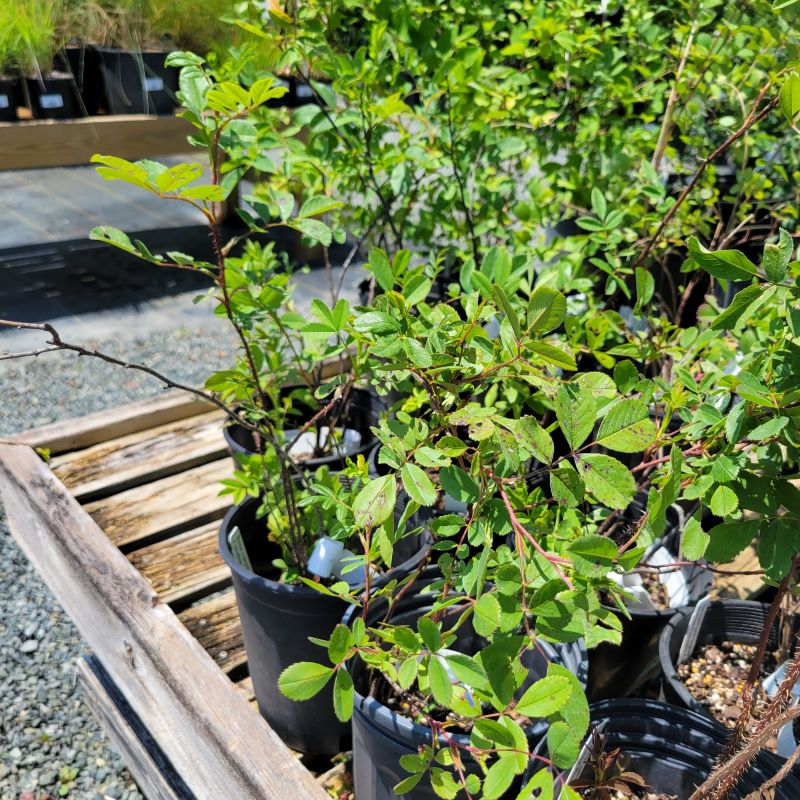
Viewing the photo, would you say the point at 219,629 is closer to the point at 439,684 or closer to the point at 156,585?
the point at 156,585

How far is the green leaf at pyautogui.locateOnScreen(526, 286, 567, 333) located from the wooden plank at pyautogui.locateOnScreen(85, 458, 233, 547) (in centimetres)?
136

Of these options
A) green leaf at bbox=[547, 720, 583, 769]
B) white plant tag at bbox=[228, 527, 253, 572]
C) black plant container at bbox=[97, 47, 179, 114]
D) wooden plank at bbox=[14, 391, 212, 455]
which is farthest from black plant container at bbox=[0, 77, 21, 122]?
green leaf at bbox=[547, 720, 583, 769]

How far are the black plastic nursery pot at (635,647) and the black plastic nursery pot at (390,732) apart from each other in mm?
298

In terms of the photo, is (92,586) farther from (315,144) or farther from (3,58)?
(3,58)

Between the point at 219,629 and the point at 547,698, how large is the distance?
3.81 feet

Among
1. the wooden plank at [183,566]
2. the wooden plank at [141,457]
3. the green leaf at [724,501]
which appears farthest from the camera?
the wooden plank at [141,457]

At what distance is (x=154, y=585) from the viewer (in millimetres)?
1726

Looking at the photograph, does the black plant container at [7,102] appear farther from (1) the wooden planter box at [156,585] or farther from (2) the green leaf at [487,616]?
(2) the green leaf at [487,616]

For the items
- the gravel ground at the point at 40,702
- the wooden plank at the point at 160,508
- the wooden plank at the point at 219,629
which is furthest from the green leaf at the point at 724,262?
the gravel ground at the point at 40,702

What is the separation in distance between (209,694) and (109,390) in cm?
199

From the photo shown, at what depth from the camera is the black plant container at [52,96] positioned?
3.62 m

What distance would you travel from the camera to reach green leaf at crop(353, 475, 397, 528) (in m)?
0.76

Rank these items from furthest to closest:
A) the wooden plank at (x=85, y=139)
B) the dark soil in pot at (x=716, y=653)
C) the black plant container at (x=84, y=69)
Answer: the black plant container at (x=84, y=69), the wooden plank at (x=85, y=139), the dark soil in pot at (x=716, y=653)

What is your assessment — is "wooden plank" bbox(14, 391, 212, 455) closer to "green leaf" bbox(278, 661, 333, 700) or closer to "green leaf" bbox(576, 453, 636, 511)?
"green leaf" bbox(278, 661, 333, 700)
